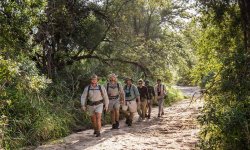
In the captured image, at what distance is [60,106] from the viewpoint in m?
13.3

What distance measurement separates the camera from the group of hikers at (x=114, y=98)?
1095cm

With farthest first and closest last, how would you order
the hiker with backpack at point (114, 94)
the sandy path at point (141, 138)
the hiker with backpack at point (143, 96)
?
the hiker with backpack at point (143, 96) → the hiker with backpack at point (114, 94) → the sandy path at point (141, 138)

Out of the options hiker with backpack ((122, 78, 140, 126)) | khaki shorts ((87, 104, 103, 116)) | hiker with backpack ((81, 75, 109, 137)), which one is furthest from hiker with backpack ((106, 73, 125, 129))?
khaki shorts ((87, 104, 103, 116))

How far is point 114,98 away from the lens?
12289mm

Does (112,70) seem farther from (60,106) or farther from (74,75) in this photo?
(60,106)

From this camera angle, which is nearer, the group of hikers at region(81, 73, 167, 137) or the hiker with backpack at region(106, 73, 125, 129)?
the group of hikers at region(81, 73, 167, 137)

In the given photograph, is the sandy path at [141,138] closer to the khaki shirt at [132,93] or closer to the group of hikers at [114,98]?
the group of hikers at [114,98]

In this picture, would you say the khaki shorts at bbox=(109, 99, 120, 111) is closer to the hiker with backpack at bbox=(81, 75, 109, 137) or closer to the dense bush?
the hiker with backpack at bbox=(81, 75, 109, 137)

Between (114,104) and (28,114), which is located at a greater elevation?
(114,104)

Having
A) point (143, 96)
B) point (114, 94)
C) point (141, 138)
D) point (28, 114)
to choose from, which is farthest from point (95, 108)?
point (143, 96)

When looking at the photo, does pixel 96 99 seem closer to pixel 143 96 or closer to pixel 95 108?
pixel 95 108

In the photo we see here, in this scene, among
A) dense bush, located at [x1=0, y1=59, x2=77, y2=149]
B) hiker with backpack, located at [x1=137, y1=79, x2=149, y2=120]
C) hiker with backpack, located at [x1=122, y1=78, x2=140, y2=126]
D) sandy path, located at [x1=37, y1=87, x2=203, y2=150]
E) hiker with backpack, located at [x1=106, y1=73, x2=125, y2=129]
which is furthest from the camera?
hiker with backpack, located at [x1=137, y1=79, x2=149, y2=120]

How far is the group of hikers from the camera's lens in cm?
1095

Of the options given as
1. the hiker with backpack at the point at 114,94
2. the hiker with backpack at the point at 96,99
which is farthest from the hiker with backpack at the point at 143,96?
the hiker with backpack at the point at 96,99
